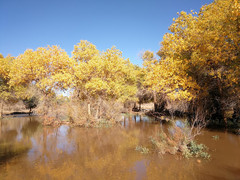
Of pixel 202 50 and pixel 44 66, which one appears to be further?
pixel 44 66

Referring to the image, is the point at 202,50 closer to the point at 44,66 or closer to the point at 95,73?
the point at 95,73

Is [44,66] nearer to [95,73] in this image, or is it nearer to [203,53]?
[95,73]

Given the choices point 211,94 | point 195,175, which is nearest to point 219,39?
point 211,94

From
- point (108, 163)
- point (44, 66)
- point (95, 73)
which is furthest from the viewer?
point (44, 66)

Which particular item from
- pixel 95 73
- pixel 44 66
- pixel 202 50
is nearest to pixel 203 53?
pixel 202 50

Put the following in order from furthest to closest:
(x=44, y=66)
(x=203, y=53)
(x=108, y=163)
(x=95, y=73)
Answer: (x=44, y=66) → (x=95, y=73) → (x=203, y=53) → (x=108, y=163)

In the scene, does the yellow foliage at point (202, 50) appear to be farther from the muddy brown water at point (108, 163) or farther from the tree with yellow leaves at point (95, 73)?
the tree with yellow leaves at point (95, 73)

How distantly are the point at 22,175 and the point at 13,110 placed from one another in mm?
25820

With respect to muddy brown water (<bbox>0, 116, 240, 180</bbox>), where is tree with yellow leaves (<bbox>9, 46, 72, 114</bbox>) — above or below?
above

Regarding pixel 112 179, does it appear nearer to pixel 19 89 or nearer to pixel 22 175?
pixel 22 175

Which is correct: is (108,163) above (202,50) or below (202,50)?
below

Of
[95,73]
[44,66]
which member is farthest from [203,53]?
[44,66]

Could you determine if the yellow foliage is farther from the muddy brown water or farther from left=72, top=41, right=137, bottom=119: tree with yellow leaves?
left=72, top=41, right=137, bottom=119: tree with yellow leaves

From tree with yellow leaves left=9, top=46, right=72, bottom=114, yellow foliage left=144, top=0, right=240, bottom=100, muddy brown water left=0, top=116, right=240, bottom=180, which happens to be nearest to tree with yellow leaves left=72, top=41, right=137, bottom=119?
tree with yellow leaves left=9, top=46, right=72, bottom=114
